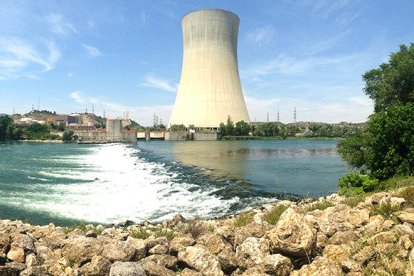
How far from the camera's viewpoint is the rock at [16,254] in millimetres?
4352

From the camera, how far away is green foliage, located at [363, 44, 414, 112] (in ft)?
58.5

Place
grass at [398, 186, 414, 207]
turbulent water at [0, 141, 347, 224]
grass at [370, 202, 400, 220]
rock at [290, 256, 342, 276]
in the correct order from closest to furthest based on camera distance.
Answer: rock at [290, 256, 342, 276] < grass at [370, 202, 400, 220] < grass at [398, 186, 414, 207] < turbulent water at [0, 141, 347, 224]

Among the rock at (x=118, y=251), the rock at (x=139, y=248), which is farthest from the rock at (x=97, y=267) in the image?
the rock at (x=139, y=248)

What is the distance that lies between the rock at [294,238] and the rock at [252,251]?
4.8 inches

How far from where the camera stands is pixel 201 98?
70.6 meters

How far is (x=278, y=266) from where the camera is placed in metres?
3.83

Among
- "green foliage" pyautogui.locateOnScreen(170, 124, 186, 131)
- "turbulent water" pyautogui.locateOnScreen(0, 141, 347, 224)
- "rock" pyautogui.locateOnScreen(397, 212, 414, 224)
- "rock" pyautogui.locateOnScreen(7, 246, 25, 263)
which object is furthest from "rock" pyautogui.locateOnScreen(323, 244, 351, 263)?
"green foliage" pyautogui.locateOnScreen(170, 124, 186, 131)

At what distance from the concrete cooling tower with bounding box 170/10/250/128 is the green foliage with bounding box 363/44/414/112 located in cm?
4550

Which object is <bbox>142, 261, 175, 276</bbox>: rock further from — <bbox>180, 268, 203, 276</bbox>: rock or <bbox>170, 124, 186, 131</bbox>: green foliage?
<bbox>170, 124, 186, 131</bbox>: green foliage

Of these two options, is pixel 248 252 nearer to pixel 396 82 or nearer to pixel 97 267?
pixel 97 267

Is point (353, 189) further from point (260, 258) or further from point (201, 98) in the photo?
point (201, 98)

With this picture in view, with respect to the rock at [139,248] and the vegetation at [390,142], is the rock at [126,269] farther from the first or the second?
the vegetation at [390,142]

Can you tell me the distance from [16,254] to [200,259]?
2259mm

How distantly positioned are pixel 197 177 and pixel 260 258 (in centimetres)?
1841
